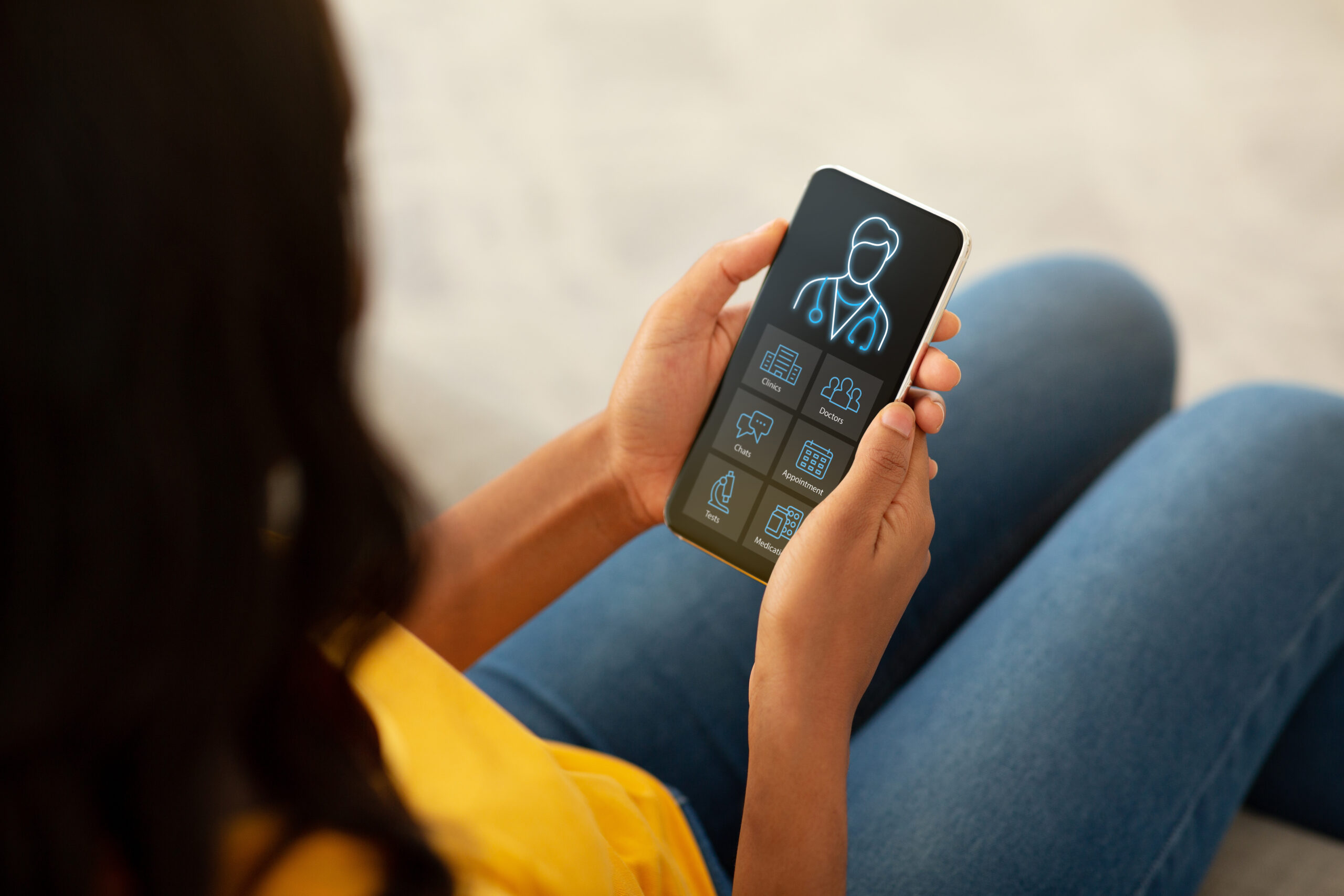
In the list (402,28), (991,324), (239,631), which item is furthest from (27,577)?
(402,28)

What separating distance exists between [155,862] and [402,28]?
161cm

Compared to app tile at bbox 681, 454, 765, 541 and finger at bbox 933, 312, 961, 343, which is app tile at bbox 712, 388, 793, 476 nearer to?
app tile at bbox 681, 454, 765, 541

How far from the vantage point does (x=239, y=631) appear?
0.27 metres

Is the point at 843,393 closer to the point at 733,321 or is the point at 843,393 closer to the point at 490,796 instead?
the point at 733,321

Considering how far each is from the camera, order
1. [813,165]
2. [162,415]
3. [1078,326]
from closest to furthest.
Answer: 1. [162,415]
2. [1078,326]
3. [813,165]

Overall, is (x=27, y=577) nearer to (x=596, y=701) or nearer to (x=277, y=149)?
(x=277, y=149)

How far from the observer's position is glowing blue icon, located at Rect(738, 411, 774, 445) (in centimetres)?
58

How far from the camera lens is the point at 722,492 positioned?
58 centimetres

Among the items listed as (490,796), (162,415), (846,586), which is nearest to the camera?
(162,415)

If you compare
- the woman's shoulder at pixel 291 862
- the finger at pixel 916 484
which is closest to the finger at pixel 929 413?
the finger at pixel 916 484

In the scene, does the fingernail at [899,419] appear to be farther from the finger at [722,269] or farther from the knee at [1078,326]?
the knee at [1078,326]

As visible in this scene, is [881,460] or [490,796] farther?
[881,460]

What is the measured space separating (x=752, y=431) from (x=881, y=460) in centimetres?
12

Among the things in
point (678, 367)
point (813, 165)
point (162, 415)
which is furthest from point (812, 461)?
point (813, 165)
